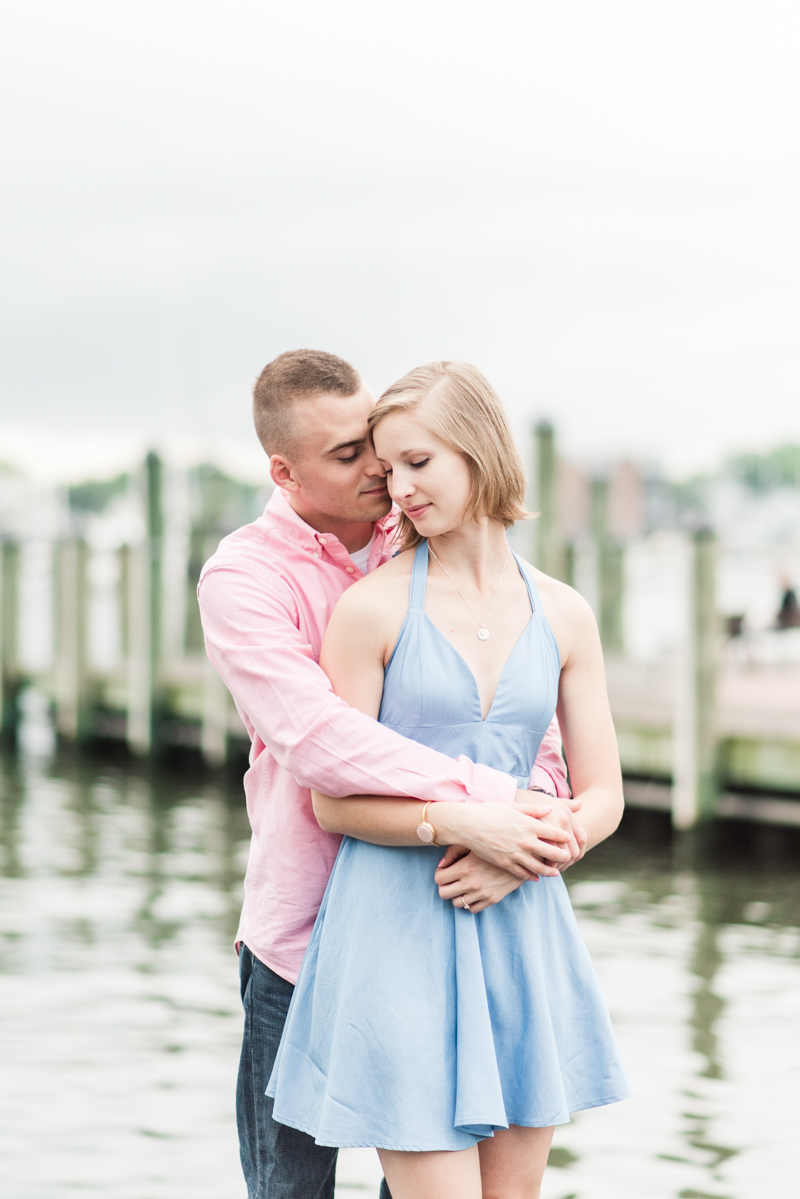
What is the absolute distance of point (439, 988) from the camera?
2.26 meters

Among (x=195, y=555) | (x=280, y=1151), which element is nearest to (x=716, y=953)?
(x=280, y=1151)

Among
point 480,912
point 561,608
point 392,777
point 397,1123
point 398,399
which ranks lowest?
point 397,1123

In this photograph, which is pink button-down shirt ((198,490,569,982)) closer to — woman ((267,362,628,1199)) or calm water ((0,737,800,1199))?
woman ((267,362,628,1199))

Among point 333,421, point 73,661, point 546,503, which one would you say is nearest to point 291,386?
point 333,421

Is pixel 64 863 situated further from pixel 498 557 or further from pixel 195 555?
pixel 498 557

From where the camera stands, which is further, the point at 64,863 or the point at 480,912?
the point at 64,863

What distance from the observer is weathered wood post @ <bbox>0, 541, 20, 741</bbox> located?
1766 cm

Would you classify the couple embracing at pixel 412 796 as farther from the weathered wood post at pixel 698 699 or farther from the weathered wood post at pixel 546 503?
the weathered wood post at pixel 546 503

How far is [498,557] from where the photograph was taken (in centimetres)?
246

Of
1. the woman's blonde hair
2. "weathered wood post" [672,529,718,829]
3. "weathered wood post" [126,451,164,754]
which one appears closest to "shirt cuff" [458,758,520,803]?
the woman's blonde hair

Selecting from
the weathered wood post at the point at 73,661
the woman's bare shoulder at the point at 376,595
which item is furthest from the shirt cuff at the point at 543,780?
Answer: the weathered wood post at the point at 73,661

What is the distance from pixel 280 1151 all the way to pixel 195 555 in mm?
14016

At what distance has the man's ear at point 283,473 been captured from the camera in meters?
2.49

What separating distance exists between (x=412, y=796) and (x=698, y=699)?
26.1ft
